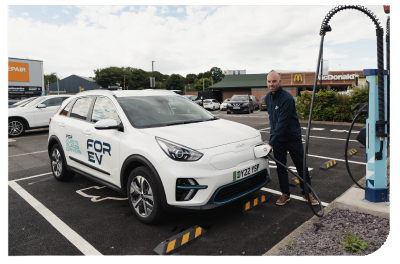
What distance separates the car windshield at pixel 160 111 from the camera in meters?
4.20

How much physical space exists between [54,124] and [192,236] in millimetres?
3834

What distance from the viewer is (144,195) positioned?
3703 millimetres

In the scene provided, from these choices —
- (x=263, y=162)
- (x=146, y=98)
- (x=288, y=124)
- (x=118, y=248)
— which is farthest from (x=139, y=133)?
(x=288, y=124)

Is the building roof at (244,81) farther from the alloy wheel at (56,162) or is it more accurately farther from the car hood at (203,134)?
the car hood at (203,134)

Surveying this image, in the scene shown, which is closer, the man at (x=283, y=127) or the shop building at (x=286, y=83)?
the man at (x=283, y=127)

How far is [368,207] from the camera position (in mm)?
3586

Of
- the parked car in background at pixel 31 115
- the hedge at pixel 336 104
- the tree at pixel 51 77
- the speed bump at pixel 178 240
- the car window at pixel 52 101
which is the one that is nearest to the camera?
the speed bump at pixel 178 240

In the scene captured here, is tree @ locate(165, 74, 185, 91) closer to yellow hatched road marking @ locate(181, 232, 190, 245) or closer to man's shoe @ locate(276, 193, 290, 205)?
man's shoe @ locate(276, 193, 290, 205)

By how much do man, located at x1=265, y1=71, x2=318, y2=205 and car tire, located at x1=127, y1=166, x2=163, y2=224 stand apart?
172cm

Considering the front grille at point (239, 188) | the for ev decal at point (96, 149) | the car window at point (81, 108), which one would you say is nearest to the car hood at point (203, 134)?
the front grille at point (239, 188)

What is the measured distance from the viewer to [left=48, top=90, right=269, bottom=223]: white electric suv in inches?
134

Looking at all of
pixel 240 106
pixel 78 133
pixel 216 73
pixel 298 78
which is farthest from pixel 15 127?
pixel 216 73

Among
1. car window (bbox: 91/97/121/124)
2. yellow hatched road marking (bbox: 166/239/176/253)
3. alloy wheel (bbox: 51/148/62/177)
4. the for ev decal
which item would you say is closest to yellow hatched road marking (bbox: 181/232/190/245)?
yellow hatched road marking (bbox: 166/239/176/253)

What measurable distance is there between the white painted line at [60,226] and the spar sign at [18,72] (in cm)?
1795
